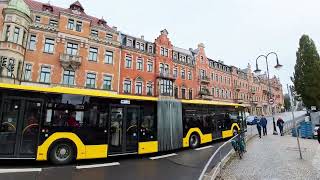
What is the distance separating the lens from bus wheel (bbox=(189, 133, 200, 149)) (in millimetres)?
13073

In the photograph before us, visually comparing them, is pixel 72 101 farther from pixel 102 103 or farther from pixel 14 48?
pixel 14 48

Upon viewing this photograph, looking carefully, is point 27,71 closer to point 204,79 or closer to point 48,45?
point 48,45

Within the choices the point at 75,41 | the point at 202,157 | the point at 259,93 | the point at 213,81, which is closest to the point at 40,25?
the point at 75,41

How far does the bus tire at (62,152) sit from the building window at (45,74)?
1858 centimetres

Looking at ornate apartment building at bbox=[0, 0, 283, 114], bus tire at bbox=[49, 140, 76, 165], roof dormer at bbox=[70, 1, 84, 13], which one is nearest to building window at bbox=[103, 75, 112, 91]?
ornate apartment building at bbox=[0, 0, 283, 114]

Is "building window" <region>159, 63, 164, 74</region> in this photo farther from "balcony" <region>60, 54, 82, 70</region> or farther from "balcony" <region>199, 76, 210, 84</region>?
"balcony" <region>60, 54, 82, 70</region>

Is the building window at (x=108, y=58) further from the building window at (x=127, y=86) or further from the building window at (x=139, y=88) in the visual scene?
the building window at (x=139, y=88)

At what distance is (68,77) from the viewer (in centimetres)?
2614

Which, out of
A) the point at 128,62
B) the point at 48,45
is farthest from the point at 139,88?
the point at 48,45

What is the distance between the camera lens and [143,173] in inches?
304

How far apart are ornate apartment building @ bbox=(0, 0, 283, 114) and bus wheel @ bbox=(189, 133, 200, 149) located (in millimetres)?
16695

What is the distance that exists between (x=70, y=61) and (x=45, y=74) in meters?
3.15

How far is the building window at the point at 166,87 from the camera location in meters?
34.8

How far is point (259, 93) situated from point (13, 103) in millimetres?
72037
